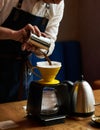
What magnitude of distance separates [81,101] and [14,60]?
1.96 ft

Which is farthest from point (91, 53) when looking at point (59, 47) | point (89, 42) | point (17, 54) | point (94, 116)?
point (94, 116)

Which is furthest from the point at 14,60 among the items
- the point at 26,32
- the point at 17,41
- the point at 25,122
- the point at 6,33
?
the point at 25,122

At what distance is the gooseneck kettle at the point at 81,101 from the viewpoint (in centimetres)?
136

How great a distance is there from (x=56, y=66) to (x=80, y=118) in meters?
0.25

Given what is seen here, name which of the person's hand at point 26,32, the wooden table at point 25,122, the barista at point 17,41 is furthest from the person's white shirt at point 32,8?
the wooden table at point 25,122

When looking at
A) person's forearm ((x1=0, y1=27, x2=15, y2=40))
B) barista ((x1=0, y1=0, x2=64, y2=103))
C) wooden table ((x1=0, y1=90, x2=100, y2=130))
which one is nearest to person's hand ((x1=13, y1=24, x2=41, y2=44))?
person's forearm ((x1=0, y1=27, x2=15, y2=40))

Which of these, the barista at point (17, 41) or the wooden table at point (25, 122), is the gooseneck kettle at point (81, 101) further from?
the barista at point (17, 41)

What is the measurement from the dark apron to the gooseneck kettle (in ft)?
1.78

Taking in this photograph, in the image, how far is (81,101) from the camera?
1.36 meters

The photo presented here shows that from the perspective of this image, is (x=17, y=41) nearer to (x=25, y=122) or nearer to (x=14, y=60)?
(x=14, y=60)

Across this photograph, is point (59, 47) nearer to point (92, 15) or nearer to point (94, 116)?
point (92, 15)

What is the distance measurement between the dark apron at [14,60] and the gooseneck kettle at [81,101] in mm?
542

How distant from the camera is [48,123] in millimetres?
1286

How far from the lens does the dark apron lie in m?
1.76
